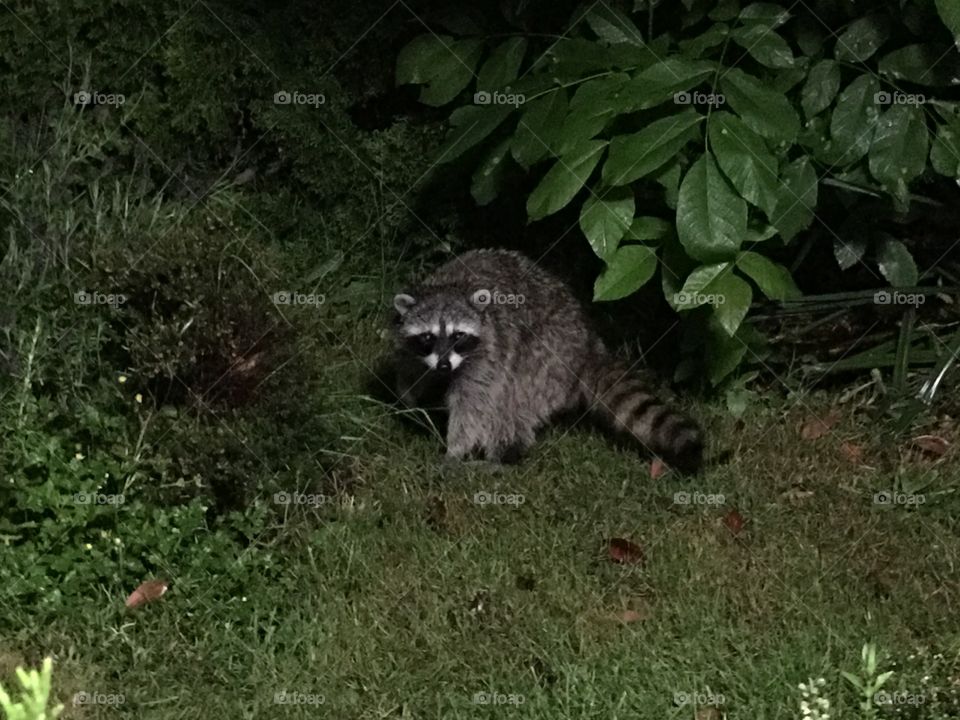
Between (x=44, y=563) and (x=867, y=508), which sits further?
(x=867, y=508)

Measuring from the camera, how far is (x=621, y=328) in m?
5.88

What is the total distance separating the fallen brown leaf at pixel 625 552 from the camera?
15.3ft

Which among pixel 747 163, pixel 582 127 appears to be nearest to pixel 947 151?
pixel 747 163

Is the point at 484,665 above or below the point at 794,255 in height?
below

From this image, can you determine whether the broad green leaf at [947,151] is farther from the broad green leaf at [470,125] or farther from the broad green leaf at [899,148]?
the broad green leaf at [470,125]

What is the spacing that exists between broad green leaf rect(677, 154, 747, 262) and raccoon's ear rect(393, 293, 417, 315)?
1.31 meters

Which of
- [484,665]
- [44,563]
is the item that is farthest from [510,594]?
[44,563]

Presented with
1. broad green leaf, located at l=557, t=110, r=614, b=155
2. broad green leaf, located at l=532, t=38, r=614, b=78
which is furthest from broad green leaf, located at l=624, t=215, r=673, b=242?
broad green leaf, located at l=532, t=38, r=614, b=78

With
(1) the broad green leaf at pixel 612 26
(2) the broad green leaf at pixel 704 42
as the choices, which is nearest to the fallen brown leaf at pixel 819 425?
(2) the broad green leaf at pixel 704 42

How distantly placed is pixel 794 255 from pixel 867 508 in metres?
1.26

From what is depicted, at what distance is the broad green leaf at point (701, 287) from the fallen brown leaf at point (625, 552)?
84 centimetres

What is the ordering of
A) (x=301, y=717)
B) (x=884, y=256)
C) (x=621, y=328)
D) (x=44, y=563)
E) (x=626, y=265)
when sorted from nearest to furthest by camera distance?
1. (x=301, y=717)
2. (x=44, y=563)
3. (x=626, y=265)
4. (x=884, y=256)
5. (x=621, y=328)

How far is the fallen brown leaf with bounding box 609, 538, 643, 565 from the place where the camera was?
468 centimetres

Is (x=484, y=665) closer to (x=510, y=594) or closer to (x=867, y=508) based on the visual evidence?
(x=510, y=594)
